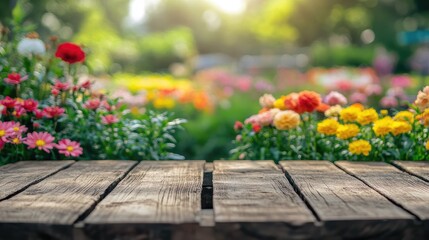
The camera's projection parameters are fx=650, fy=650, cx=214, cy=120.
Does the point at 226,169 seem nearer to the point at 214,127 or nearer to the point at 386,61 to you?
the point at 214,127

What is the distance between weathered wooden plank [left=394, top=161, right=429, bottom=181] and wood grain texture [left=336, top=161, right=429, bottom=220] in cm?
4

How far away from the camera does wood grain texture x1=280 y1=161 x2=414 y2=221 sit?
1832 mm

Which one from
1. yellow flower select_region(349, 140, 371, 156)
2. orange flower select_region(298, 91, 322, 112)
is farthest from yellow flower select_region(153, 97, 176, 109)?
yellow flower select_region(349, 140, 371, 156)

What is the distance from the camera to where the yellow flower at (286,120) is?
364cm

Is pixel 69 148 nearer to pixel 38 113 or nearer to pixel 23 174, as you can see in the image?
pixel 38 113

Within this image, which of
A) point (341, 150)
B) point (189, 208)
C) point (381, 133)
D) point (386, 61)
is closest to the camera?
point (189, 208)

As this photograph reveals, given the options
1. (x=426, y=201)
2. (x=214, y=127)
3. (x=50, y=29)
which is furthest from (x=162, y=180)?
(x=50, y=29)

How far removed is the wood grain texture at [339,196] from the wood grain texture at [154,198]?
37 centimetres

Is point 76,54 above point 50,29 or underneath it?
underneath

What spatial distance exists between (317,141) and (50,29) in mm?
16949

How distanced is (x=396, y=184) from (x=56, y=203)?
122cm

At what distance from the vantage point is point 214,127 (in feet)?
21.1

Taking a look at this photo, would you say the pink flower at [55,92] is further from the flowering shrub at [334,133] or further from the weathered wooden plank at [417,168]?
the weathered wooden plank at [417,168]

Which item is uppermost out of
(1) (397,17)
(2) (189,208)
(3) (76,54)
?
(1) (397,17)
